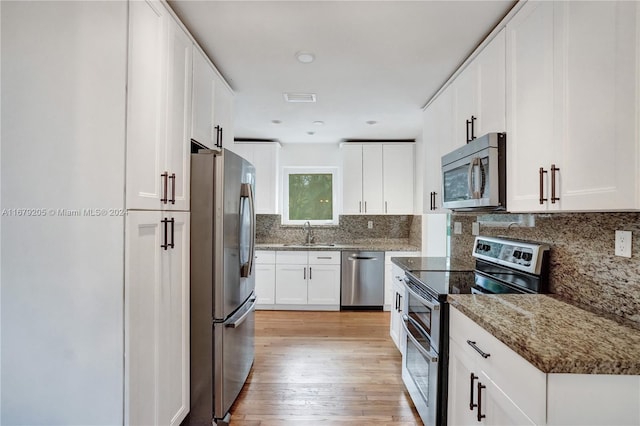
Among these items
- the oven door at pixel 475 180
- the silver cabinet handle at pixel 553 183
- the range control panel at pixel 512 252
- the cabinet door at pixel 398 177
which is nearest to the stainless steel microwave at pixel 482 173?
the oven door at pixel 475 180

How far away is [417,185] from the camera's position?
4398 millimetres

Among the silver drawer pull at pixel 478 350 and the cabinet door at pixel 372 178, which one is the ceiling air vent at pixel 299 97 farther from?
the silver drawer pull at pixel 478 350

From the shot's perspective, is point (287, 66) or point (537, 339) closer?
point (537, 339)

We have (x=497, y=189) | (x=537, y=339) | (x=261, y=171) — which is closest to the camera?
(x=537, y=339)

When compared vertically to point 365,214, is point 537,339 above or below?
below

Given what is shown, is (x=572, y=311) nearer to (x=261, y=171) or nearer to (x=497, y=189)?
(x=497, y=189)

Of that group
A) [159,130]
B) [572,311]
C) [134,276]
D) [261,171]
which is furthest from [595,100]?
[261,171]

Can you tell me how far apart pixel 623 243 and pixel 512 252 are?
0.62 m

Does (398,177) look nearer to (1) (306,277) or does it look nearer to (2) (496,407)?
(1) (306,277)

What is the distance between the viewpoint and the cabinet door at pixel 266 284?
4.25m

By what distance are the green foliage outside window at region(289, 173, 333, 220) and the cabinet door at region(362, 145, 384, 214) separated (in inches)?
25.0

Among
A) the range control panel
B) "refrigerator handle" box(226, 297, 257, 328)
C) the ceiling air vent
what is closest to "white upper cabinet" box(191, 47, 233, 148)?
the ceiling air vent

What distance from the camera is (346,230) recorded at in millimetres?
4828

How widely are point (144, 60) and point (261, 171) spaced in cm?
314
